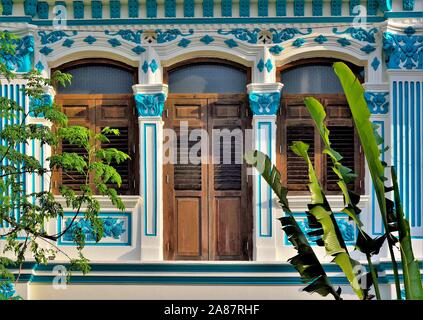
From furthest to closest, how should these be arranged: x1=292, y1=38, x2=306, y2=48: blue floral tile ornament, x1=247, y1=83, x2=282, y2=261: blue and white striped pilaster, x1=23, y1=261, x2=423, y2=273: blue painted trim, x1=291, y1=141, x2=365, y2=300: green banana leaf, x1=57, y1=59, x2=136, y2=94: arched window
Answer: x1=57, y1=59, x2=136, y2=94: arched window → x1=292, y1=38, x2=306, y2=48: blue floral tile ornament → x1=247, y1=83, x2=282, y2=261: blue and white striped pilaster → x1=23, y1=261, x2=423, y2=273: blue painted trim → x1=291, y1=141, x2=365, y2=300: green banana leaf

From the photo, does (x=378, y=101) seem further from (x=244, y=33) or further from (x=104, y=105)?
(x=104, y=105)

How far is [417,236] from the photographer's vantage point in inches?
322

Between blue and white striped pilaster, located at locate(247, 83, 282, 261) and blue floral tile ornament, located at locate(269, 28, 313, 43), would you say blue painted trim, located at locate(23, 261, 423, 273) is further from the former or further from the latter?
blue floral tile ornament, located at locate(269, 28, 313, 43)

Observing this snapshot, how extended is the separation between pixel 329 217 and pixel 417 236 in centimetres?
297

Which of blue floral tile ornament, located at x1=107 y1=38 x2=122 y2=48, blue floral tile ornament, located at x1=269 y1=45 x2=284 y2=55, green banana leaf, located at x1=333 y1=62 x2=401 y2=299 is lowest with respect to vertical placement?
green banana leaf, located at x1=333 y1=62 x2=401 y2=299

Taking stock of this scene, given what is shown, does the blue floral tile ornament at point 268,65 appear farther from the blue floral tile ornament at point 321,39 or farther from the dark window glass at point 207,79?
the blue floral tile ornament at point 321,39

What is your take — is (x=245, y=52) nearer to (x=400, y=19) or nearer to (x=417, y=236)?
(x=400, y=19)

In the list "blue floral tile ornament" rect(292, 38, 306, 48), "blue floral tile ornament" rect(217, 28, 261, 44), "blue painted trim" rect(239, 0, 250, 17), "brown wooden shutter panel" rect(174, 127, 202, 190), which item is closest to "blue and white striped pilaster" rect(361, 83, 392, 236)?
"blue floral tile ornament" rect(292, 38, 306, 48)

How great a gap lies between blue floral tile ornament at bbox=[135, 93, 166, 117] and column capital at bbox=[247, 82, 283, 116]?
0.98 metres

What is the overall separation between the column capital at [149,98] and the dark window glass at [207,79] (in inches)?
9.9

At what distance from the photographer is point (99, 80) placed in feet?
28.3

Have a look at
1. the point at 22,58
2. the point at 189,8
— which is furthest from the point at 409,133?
the point at 22,58

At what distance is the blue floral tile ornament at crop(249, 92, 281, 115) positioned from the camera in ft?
27.3
